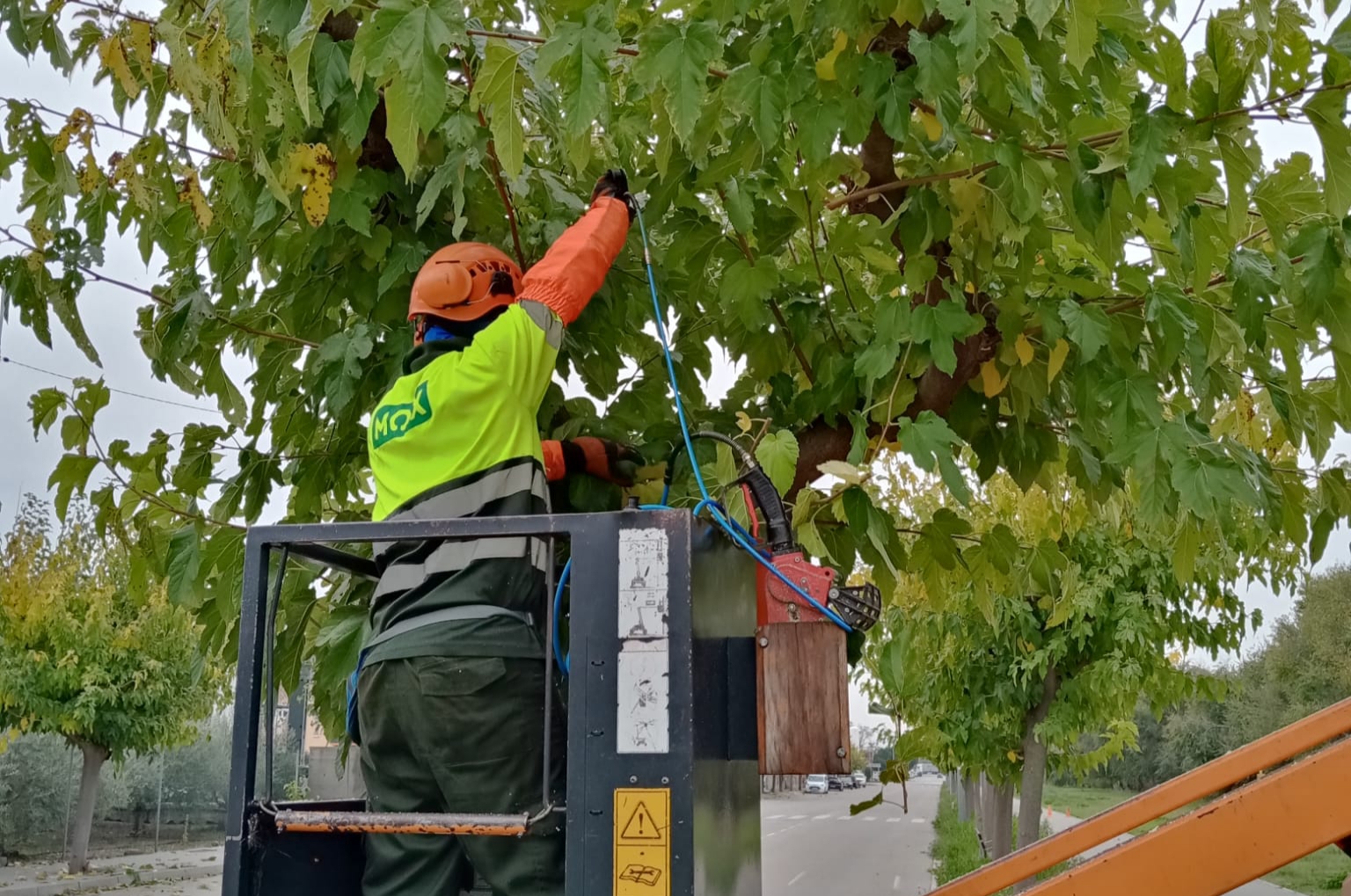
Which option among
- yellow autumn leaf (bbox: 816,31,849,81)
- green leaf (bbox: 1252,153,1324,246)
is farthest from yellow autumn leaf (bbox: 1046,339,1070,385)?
yellow autumn leaf (bbox: 816,31,849,81)

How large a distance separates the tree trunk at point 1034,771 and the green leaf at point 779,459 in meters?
9.90

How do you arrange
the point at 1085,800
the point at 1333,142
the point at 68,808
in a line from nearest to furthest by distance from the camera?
the point at 1333,142
the point at 68,808
the point at 1085,800

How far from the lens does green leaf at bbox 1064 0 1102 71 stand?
7.41 ft

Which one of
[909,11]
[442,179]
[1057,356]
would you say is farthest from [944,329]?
[442,179]

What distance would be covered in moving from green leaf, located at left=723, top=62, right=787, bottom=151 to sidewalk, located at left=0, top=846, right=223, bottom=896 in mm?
19295

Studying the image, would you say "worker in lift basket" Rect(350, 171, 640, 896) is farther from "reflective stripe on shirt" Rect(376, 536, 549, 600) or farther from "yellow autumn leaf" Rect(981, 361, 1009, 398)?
"yellow autumn leaf" Rect(981, 361, 1009, 398)

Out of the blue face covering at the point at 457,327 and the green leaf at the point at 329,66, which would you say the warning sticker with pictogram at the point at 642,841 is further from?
the green leaf at the point at 329,66

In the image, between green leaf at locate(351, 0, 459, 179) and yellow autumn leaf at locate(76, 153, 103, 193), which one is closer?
green leaf at locate(351, 0, 459, 179)

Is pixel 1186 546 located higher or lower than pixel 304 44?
lower

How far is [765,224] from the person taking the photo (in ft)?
11.5

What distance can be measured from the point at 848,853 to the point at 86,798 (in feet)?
64.3

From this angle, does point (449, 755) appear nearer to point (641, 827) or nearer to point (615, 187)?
point (641, 827)

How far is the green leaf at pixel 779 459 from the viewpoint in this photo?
274cm

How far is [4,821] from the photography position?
75.5 ft
